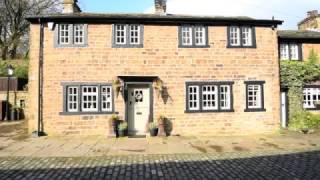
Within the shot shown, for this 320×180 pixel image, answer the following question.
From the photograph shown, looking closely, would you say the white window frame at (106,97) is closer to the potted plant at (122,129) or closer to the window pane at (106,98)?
the window pane at (106,98)

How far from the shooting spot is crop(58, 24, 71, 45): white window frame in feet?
57.4

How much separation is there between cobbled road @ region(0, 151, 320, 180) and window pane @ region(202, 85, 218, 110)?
537 cm

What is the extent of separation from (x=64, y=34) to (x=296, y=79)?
38.6ft

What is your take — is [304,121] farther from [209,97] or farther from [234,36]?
[234,36]

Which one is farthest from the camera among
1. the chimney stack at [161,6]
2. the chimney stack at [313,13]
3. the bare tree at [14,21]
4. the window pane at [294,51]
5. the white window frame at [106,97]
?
the bare tree at [14,21]

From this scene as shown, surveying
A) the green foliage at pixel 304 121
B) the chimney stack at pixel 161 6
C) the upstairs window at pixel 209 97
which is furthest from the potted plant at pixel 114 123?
the green foliage at pixel 304 121

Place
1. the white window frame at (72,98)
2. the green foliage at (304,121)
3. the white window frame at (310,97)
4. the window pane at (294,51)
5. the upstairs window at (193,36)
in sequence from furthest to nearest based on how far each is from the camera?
1. the window pane at (294,51)
2. the white window frame at (310,97)
3. the green foliage at (304,121)
4. the upstairs window at (193,36)
5. the white window frame at (72,98)

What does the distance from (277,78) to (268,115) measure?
6.05 ft

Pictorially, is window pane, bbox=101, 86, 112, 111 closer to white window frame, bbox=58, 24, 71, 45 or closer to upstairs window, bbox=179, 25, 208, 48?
white window frame, bbox=58, 24, 71, 45

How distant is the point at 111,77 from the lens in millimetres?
17453

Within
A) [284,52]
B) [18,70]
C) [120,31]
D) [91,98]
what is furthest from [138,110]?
[18,70]

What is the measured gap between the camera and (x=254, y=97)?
18375mm

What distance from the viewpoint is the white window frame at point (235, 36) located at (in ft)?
60.0

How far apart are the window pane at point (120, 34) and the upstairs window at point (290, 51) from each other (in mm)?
8633
